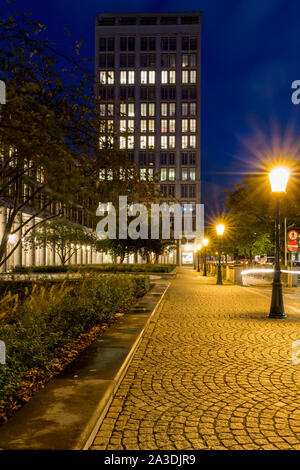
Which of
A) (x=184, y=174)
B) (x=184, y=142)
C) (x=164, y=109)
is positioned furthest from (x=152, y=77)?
(x=184, y=174)

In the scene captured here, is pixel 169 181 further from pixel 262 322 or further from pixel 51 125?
pixel 51 125

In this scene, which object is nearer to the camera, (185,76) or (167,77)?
(185,76)

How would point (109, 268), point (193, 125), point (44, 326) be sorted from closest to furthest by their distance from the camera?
point (44, 326)
point (109, 268)
point (193, 125)

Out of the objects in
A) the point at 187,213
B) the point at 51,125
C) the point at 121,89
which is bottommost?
the point at 51,125

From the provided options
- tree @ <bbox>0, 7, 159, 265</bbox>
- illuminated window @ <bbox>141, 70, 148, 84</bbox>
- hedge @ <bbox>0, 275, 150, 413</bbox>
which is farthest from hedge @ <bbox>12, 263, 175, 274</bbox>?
illuminated window @ <bbox>141, 70, 148, 84</bbox>

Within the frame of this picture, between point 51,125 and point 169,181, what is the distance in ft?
308

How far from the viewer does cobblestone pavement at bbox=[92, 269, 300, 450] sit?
11.7ft

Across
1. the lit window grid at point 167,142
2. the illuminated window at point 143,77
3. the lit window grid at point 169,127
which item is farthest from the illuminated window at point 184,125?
the illuminated window at point 143,77

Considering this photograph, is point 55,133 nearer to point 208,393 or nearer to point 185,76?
point 208,393

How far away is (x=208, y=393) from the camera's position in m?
4.79

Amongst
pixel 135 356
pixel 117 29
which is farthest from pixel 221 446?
pixel 117 29

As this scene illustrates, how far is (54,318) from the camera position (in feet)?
20.6

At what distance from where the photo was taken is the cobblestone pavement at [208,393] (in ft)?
11.7

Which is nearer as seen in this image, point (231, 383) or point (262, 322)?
point (231, 383)
